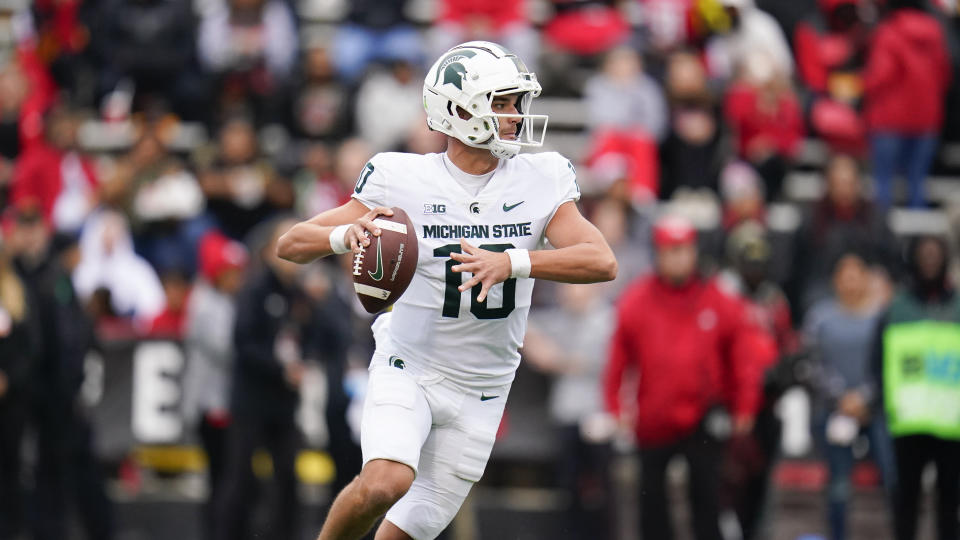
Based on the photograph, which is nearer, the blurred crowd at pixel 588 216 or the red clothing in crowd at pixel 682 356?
the red clothing in crowd at pixel 682 356

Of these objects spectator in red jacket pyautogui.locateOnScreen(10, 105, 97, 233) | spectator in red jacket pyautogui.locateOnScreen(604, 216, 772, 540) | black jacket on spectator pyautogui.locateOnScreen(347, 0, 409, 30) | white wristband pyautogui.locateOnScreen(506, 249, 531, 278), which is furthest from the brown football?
black jacket on spectator pyautogui.locateOnScreen(347, 0, 409, 30)

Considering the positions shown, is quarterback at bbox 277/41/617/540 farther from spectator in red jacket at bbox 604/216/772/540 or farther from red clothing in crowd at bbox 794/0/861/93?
red clothing in crowd at bbox 794/0/861/93

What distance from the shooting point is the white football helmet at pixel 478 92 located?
6.14m

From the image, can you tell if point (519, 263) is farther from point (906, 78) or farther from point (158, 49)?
point (158, 49)

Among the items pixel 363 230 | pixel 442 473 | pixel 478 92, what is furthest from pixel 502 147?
pixel 442 473

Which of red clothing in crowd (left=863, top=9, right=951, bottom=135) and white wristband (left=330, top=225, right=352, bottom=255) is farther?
red clothing in crowd (left=863, top=9, right=951, bottom=135)

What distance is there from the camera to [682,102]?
12.6 meters

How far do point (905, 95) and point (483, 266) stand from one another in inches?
305

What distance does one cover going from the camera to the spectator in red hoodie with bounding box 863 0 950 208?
498 inches

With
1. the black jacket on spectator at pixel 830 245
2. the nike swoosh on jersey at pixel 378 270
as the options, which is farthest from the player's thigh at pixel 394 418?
the black jacket on spectator at pixel 830 245

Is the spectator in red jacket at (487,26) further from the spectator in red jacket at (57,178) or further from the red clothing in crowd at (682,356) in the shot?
the red clothing in crowd at (682,356)

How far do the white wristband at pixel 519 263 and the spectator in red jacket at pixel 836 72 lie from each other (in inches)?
299

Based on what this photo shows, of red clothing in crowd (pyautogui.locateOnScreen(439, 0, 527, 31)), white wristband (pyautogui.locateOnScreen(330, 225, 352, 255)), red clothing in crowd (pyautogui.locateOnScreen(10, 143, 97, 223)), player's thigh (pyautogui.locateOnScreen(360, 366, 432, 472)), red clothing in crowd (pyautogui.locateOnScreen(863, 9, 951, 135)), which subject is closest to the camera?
player's thigh (pyautogui.locateOnScreen(360, 366, 432, 472))

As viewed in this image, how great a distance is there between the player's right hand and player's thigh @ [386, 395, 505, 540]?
0.84 meters
